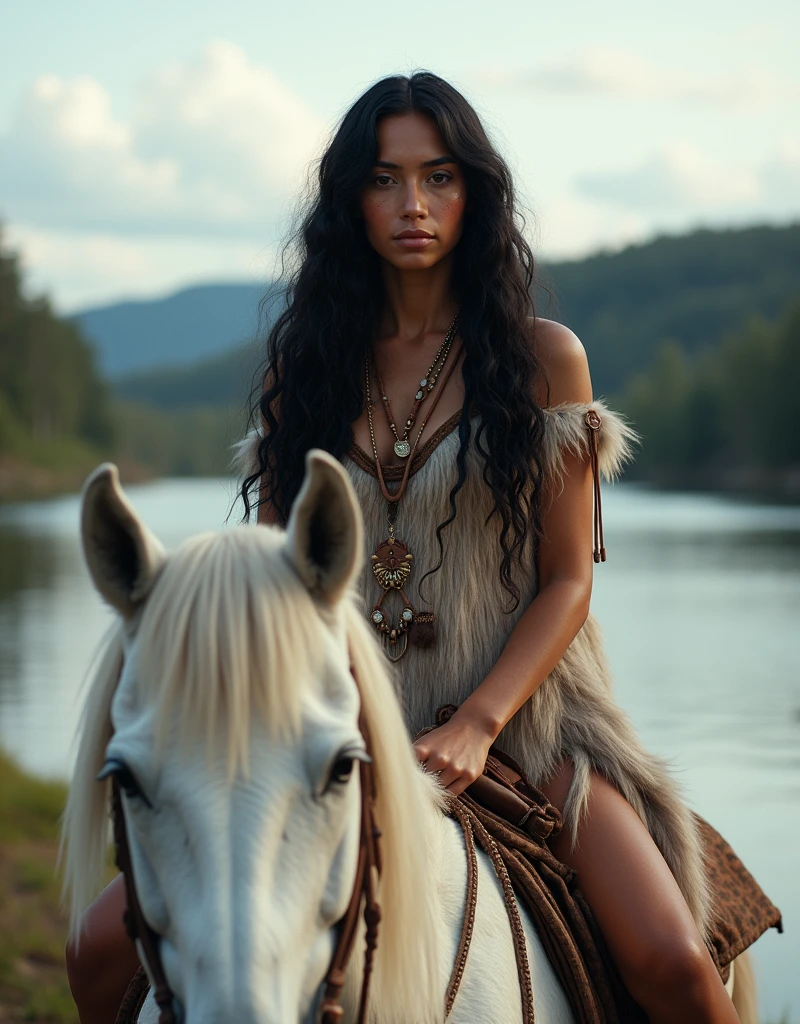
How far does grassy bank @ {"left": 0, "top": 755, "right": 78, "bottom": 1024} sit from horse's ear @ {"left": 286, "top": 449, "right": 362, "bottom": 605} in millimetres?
4366

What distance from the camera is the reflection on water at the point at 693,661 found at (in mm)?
9430

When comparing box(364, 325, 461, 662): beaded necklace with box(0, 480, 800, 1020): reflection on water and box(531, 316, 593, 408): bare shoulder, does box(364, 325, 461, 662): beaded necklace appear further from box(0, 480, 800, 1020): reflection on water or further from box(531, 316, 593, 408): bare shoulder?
box(0, 480, 800, 1020): reflection on water

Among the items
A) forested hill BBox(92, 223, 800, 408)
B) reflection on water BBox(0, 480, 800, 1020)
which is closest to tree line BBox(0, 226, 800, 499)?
forested hill BBox(92, 223, 800, 408)

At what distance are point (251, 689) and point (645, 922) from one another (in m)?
1.19

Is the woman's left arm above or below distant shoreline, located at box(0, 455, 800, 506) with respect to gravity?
above

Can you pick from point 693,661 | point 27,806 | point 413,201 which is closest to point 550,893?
point 413,201

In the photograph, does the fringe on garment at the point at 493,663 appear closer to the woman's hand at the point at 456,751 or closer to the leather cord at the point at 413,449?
the leather cord at the point at 413,449

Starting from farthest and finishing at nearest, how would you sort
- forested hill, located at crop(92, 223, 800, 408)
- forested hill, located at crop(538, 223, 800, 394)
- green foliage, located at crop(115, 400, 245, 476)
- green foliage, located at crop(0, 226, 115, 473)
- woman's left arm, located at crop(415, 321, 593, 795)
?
forested hill, located at crop(538, 223, 800, 394)
forested hill, located at crop(92, 223, 800, 408)
green foliage, located at crop(115, 400, 245, 476)
green foliage, located at crop(0, 226, 115, 473)
woman's left arm, located at crop(415, 321, 593, 795)

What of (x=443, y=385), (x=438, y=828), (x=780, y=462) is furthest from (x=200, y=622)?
(x=780, y=462)

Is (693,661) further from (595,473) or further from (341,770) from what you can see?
(341,770)

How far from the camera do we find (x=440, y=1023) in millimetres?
2057

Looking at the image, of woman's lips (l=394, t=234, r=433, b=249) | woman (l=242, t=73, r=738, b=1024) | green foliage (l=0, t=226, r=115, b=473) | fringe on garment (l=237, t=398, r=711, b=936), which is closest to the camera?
woman (l=242, t=73, r=738, b=1024)

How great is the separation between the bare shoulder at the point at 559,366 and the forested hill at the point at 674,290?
131088mm

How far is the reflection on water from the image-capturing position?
30.9ft
